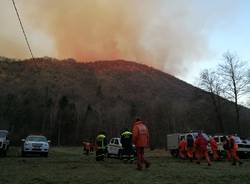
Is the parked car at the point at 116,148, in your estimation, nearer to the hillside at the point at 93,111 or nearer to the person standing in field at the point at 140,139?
the person standing in field at the point at 140,139

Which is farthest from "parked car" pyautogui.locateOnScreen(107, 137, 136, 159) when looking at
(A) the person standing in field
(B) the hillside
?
(B) the hillside

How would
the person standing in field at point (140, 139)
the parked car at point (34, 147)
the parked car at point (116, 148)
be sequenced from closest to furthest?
the person standing in field at point (140, 139)
the parked car at point (116, 148)
the parked car at point (34, 147)

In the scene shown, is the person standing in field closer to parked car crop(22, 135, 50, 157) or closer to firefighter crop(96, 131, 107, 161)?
firefighter crop(96, 131, 107, 161)

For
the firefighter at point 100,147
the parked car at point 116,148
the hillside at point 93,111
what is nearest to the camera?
the firefighter at point 100,147

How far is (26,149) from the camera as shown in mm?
34156

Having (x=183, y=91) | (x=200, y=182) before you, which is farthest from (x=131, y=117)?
(x=200, y=182)

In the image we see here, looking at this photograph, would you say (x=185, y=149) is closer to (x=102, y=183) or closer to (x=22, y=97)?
(x=102, y=183)

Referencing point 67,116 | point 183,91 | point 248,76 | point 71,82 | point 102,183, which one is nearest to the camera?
point 102,183

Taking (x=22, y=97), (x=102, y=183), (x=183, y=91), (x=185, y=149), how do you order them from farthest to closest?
(x=183, y=91) → (x=22, y=97) → (x=185, y=149) → (x=102, y=183)

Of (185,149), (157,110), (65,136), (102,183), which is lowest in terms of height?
(102,183)

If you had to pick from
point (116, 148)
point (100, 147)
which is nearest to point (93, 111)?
point (116, 148)

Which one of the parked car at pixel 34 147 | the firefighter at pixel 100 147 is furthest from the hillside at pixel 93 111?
the firefighter at pixel 100 147

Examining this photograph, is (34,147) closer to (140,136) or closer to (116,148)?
(116,148)

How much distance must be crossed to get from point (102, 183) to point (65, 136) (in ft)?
332
